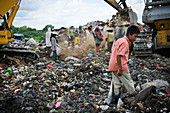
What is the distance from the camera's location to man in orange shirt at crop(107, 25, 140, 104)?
2.78m

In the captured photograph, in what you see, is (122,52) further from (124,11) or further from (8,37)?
(124,11)

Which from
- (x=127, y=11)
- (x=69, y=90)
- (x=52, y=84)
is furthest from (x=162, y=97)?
(x=127, y=11)

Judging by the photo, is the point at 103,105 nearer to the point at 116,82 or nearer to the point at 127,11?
the point at 116,82

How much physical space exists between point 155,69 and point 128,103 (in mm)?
3641

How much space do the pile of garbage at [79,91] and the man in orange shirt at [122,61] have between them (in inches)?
11.4

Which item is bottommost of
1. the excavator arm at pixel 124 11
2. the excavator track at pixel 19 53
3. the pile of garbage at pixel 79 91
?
the pile of garbage at pixel 79 91

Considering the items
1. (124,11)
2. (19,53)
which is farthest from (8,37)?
(124,11)

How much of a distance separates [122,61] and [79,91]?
2.03 metres

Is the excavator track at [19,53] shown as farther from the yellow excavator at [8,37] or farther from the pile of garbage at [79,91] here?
the pile of garbage at [79,91]

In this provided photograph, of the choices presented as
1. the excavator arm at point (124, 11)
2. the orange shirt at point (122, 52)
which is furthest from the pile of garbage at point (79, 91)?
the excavator arm at point (124, 11)

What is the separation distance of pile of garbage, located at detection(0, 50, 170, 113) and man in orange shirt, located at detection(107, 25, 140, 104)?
0.95 feet

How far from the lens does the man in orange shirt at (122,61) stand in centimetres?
278

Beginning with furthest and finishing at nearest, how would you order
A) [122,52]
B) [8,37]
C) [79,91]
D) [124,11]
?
1. [124,11]
2. [8,37]
3. [79,91]
4. [122,52]

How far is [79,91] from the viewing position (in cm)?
448
